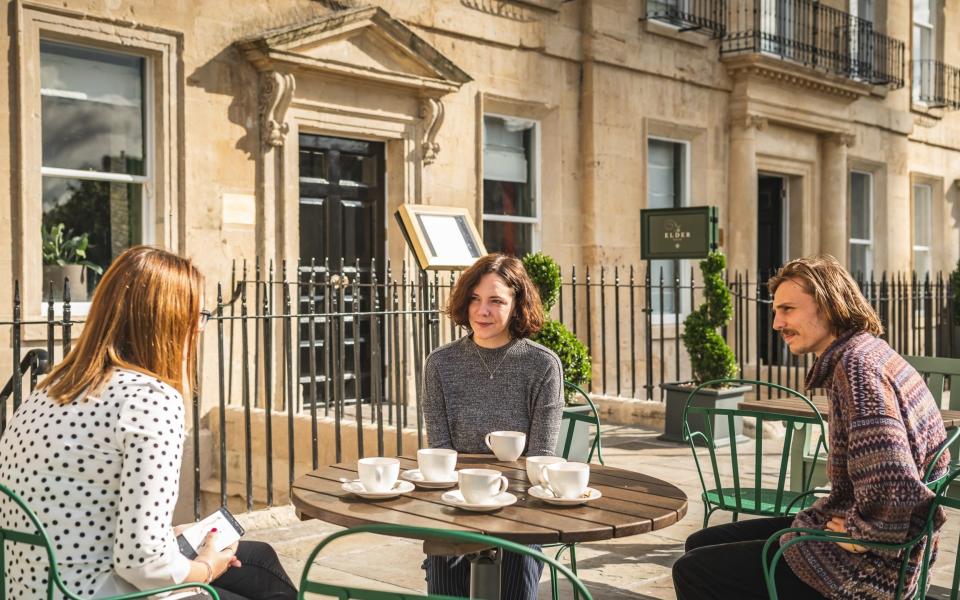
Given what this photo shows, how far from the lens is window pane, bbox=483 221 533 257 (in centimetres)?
1162

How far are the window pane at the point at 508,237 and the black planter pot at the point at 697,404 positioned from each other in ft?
10.1

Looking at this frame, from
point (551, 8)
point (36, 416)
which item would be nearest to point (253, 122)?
point (551, 8)

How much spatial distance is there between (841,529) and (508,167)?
8.95 metres

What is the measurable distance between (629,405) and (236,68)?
461 centimetres

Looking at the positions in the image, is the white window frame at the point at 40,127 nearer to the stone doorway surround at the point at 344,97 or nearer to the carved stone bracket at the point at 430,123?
the stone doorway surround at the point at 344,97

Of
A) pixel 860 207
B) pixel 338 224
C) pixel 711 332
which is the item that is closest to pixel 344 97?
pixel 338 224

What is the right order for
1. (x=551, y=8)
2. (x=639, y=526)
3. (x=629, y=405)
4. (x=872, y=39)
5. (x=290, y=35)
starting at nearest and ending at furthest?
(x=639, y=526) < (x=290, y=35) < (x=629, y=405) < (x=551, y=8) < (x=872, y=39)

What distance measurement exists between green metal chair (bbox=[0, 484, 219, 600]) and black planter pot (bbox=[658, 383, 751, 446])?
6.77m

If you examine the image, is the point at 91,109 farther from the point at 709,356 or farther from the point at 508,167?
the point at 709,356

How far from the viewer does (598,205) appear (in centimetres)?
1203

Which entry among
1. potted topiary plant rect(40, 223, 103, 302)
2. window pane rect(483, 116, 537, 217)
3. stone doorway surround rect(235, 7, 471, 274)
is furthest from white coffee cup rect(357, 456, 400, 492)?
window pane rect(483, 116, 537, 217)

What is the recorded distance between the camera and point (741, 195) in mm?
13695

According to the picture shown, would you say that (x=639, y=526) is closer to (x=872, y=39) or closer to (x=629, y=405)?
(x=629, y=405)

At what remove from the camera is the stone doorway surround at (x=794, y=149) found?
13.7 meters
